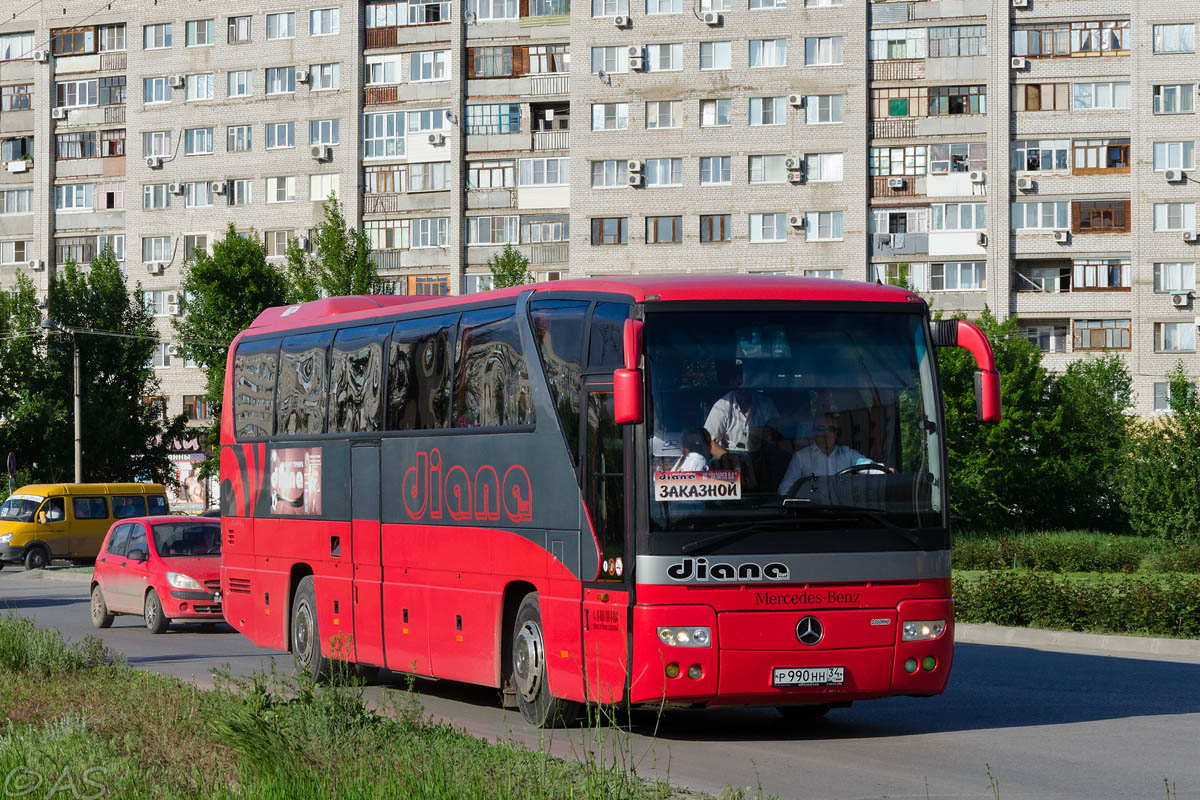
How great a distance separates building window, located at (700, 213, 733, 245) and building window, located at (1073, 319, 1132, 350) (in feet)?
46.9

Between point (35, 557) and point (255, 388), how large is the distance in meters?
29.2

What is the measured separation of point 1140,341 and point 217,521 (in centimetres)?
5293

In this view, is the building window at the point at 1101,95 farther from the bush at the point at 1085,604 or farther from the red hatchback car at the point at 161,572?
the red hatchback car at the point at 161,572

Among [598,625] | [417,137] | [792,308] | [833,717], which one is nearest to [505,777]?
[598,625]

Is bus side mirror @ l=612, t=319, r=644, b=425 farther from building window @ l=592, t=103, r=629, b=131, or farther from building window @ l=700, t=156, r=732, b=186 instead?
building window @ l=592, t=103, r=629, b=131

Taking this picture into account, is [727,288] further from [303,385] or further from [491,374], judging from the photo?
[303,385]

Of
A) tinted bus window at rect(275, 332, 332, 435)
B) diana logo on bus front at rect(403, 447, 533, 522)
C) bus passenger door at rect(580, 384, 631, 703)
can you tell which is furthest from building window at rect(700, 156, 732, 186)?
bus passenger door at rect(580, 384, 631, 703)

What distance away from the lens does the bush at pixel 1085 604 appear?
20.8m

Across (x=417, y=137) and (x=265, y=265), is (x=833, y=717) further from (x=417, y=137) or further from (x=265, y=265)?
(x=417, y=137)

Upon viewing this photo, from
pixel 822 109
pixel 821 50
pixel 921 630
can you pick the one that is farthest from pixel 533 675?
pixel 821 50

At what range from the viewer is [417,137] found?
76.5 meters

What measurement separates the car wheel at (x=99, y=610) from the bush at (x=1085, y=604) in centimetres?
1197

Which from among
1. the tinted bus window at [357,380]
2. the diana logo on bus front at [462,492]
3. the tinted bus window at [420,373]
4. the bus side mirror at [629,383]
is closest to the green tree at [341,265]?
the tinted bus window at [357,380]

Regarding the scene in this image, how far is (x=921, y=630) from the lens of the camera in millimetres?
12344
